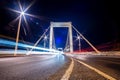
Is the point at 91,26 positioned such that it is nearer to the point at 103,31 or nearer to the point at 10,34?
the point at 103,31

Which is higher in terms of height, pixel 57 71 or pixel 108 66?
pixel 108 66

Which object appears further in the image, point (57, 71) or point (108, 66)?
point (108, 66)

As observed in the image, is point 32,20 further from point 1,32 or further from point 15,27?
point 1,32

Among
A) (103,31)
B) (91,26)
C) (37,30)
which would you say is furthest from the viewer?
(37,30)

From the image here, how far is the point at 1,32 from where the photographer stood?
6869 centimetres

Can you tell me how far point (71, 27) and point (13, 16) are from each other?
998 inches

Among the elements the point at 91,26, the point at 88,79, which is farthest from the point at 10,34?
the point at 88,79

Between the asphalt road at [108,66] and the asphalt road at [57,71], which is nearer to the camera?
the asphalt road at [57,71]

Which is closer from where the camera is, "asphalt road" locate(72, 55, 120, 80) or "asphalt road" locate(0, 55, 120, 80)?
"asphalt road" locate(0, 55, 120, 80)

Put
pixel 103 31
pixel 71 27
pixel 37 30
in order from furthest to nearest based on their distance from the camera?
pixel 37 30
pixel 71 27
pixel 103 31

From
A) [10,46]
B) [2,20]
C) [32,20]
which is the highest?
[32,20]

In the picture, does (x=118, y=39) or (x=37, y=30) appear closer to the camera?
(x=118, y=39)

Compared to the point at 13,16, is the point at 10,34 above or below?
below

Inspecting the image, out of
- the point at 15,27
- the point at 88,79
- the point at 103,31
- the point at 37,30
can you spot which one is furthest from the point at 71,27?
the point at 88,79
